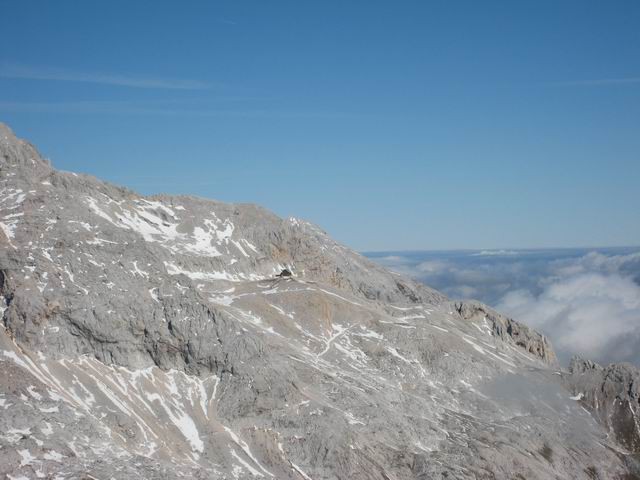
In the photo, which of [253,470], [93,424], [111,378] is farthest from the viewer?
[111,378]

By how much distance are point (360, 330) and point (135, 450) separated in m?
77.4

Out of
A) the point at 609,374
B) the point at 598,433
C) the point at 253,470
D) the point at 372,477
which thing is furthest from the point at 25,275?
the point at 609,374

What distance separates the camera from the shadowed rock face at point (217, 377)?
4023 inches

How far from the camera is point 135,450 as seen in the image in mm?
99438

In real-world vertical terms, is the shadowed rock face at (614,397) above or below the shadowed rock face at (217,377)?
below

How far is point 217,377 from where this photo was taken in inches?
4973

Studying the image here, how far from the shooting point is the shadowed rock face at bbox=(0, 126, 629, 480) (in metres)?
102

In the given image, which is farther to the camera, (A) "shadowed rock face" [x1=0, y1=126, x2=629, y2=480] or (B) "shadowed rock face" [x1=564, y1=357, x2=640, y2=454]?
(B) "shadowed rock face" [x1=564, y1=357, x2=640, y2=454]

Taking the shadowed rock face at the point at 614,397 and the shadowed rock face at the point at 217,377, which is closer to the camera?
the shadowed rock face at the point at 217,377

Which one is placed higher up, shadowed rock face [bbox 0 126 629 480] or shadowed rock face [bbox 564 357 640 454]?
shadowed rock face [bbox 0 126 629 480]

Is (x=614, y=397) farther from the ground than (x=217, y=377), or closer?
closer

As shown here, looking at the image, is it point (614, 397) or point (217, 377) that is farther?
point (614, 397)

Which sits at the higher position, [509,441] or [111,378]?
[111,378]

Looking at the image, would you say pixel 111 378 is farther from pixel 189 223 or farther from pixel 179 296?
pixel 189 223
